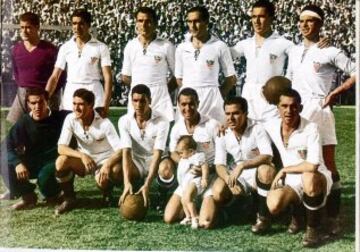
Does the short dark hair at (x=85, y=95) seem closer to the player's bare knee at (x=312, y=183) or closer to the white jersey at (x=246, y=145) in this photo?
the white jersey at (x=246, y=145)

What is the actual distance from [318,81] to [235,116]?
0.28 m

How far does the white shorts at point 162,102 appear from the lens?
2.19 meters

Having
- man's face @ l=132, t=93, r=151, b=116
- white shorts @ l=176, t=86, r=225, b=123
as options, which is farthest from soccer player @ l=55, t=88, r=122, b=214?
white shorts @ l=176, t=86, r=225, b=123

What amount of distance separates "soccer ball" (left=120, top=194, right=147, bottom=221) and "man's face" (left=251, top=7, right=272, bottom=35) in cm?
66

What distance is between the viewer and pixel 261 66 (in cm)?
212

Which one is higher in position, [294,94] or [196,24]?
[196,24]

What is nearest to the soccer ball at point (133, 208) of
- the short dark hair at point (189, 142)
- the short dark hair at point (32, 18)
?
the short dark hair at point (189, 142)

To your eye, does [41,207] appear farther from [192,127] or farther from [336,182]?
[336,182]

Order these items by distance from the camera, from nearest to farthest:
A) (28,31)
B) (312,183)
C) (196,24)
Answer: (312,183)
(196,24)
(28,31)

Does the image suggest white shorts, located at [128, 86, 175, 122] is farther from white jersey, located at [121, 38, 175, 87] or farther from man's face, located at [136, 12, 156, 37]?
man's face, located at [136, 12, 156, 37]

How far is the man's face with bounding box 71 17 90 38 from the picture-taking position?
2229mm

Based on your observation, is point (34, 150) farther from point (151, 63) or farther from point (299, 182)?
point (299, 182)

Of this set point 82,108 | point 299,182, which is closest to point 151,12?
point 82,108

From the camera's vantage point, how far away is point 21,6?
2256 millimetres
